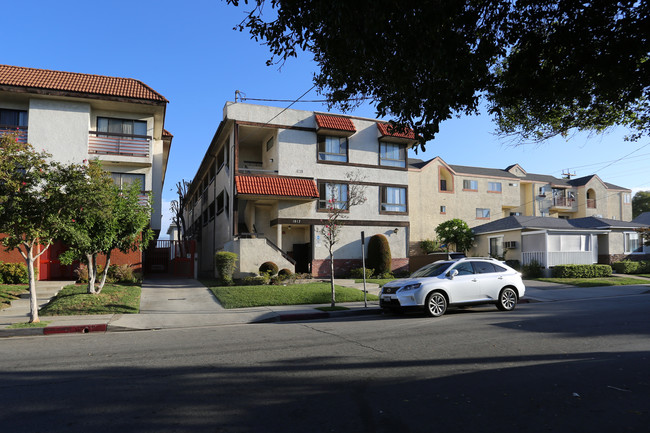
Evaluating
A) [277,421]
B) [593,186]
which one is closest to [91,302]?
[277,421]

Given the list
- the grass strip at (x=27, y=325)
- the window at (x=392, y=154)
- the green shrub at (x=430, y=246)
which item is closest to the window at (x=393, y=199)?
the window at (x=392, y=154)

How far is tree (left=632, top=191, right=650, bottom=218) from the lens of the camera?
6531cm

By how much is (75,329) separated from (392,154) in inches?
878

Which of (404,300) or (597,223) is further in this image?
(597,223)

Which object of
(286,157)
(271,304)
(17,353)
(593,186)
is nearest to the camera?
(17,353)

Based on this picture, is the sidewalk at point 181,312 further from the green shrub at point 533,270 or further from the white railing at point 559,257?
the white railing at point 559,257

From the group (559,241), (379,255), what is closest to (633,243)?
(559,241)

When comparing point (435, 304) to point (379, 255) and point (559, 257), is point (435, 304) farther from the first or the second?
point (559, 257)

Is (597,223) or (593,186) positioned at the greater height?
(593,186)

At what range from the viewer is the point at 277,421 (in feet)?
14.1

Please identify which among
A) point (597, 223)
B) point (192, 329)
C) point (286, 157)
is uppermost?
point (286, 157)

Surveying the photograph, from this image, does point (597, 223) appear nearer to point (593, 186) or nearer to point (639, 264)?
point (639, 264)

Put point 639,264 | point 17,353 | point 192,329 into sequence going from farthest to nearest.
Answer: point 639,264 < point 192,329 < point 17,353

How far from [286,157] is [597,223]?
2333cm
